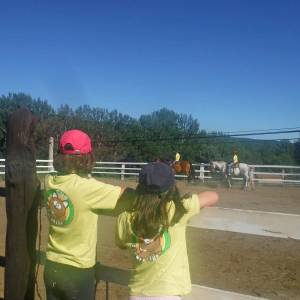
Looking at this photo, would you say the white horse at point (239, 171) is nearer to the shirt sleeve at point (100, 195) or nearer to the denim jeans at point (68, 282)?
the denim jeans at point (68, 282)

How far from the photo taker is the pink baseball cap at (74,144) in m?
2.58

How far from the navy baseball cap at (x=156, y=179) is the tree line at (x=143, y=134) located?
116 ft

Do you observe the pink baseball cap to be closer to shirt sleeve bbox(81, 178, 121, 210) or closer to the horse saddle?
shirt sleeve bbox(81, 178, 121, 210)

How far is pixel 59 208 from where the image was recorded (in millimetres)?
2586

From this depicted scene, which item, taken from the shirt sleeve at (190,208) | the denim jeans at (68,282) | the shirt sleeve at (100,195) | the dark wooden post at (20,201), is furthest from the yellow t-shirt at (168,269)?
A: the dark wooden post at (20,201)

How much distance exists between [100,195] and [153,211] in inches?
13.0

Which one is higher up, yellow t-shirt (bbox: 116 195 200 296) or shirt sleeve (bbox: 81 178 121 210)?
shirt sleeve (bbox: 81 178 121 210)

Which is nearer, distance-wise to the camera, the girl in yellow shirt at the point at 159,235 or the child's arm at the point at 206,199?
the girl in yellow shirt at the point at 159,235

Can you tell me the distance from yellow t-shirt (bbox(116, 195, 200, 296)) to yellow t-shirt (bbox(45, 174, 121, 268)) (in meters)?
0.21

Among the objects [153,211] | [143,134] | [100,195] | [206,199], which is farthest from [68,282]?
[143,134]

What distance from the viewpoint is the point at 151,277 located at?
236cm

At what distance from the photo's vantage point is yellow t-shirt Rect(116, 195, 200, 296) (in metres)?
2.35

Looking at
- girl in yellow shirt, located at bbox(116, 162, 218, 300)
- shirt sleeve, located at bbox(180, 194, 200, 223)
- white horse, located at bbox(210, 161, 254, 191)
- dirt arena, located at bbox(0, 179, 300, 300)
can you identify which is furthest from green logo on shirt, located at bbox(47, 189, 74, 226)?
white horse, located at bbox(210, 161, 254, 191)

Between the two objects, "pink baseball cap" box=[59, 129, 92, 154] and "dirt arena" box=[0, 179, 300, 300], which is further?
"dirt arena" box=[0, 179, 300, 300]
